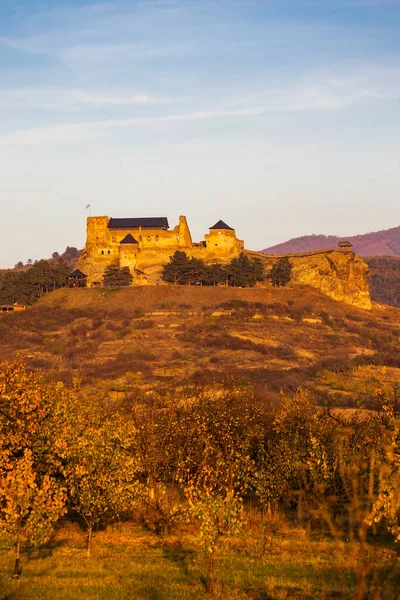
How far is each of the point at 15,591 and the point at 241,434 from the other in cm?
1692

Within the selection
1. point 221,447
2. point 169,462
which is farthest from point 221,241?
point 169,462

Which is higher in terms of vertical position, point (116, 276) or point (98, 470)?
point (116, 276)

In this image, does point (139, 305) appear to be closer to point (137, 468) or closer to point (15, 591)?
point (137, 468)

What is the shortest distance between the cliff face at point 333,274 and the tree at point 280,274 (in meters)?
2.95

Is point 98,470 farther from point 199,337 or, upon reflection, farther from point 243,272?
point 243,272

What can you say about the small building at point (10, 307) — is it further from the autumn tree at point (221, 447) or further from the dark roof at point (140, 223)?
the autumn tree at point (221, 447)

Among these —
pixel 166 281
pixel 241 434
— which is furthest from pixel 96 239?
pixel 241 434

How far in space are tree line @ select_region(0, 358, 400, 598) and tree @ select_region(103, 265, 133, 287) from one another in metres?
82.6

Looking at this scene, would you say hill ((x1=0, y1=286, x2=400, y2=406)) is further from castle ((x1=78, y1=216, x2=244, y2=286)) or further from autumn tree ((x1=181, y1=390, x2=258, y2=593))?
autumn tree ((x1=181, y1=390, x2=258, y2=593))

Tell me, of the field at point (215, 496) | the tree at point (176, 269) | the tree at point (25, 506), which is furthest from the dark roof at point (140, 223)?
the tree at point (25, 506)

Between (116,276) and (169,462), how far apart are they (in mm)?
88304

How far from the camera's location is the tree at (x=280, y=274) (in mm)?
126062

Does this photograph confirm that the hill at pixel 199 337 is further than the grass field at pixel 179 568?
Yes

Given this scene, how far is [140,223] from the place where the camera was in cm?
13138
